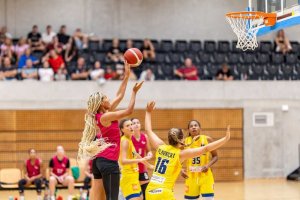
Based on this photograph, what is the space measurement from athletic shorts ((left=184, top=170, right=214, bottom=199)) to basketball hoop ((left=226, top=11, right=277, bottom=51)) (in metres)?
3.04

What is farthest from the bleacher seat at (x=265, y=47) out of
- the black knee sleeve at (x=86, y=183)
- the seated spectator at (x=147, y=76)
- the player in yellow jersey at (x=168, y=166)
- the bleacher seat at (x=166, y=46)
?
the player in yellow jersey at (x=168, y=166)

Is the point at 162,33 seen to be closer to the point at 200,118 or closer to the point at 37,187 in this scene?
the point at 200,118

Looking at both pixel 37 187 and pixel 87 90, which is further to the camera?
pixel 87 90

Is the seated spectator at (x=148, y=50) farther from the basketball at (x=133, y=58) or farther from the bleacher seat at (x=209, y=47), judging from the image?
the basketball at (x=133, y=58)

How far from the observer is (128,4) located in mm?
22797

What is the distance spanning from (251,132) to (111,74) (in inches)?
184

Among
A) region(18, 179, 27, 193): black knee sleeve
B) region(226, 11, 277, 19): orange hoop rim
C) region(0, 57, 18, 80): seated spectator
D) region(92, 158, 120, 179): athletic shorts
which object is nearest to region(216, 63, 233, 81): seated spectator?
region(0, 57, 18, 80): seated spectator

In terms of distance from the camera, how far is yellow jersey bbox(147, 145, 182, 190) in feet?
24.7

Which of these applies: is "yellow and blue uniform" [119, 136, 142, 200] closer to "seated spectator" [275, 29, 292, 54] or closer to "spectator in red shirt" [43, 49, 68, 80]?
"spectator in red shirt" [43, 49, 68, 80]

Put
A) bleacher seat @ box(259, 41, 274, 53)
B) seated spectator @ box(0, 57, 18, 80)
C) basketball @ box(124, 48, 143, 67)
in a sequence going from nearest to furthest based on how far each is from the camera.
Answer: basketball @ box(124, 48, 143, 67), seated spectator @ box(0, 57, 18, 80), bleacher seat @ box(259, 41, 274, 53)

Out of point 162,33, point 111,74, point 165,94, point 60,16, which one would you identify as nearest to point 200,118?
point 165,94

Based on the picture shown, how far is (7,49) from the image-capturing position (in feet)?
63.6

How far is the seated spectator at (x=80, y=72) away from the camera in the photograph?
18.8 m

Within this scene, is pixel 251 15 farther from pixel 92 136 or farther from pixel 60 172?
pixel 60 172
